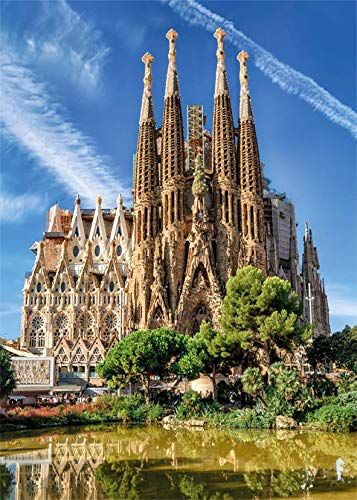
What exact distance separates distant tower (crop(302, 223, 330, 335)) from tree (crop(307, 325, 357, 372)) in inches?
775

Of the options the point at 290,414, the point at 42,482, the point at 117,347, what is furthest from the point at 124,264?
the point at 42,482

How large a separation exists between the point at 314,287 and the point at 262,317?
26336mm

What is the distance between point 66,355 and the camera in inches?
1698

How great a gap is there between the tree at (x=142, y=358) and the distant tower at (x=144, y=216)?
11972 millimetres

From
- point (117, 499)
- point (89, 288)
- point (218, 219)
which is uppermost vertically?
point (218, 219)

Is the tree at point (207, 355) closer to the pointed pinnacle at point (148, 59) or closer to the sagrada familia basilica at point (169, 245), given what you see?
the sagrada familia basilica at point (169, 245)

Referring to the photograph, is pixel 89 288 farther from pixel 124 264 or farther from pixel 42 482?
pixel 42 482

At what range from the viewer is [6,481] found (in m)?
12.7

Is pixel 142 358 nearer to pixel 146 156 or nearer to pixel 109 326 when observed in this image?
pixel 109 326

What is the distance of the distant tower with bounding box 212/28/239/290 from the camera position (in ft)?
141

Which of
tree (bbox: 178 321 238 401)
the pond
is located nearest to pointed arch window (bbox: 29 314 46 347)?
tree (bbox: 178 321 238 401)

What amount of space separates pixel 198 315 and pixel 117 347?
13983 millimetres

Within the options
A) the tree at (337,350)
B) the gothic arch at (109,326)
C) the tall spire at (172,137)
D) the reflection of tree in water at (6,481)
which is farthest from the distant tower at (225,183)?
the reflection of tree in water at (6,481)

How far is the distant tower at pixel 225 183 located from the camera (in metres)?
42.9
